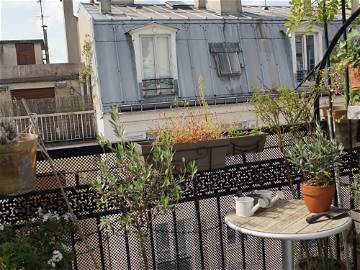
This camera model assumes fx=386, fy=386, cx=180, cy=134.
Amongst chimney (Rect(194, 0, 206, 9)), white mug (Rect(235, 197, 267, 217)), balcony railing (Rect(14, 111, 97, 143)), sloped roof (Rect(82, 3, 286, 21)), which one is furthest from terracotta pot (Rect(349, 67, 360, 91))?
chimney (Rect(194, 0, 206, 9))

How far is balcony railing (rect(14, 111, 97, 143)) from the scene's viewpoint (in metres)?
10.2

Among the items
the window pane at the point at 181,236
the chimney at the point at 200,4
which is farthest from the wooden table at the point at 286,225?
the chimney at the point at 200,4

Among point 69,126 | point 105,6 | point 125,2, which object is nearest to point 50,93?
point 69,126

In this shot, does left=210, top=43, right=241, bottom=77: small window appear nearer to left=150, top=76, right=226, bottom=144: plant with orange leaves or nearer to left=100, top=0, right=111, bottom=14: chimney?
left=100, top=0, right=111, bottom=14: chimney

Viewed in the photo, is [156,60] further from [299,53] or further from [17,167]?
[17,167]

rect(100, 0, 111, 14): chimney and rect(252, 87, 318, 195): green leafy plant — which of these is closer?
rect(252, 87, 318, 195): green leafy plant

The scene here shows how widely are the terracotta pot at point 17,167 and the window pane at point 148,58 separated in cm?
715

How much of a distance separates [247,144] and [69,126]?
900 centimetres

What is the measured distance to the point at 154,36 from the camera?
345 inches

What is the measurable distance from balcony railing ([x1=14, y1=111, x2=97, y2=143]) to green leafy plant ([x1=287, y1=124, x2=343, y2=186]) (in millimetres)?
8677

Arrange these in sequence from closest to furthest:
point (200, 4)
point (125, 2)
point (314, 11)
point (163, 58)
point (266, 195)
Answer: point (266, 195) < point (314, 11) < point (163, 58) < point (125, 2) < point (200, 4)

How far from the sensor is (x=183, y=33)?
9.02 meters

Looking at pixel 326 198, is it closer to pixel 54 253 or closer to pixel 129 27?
pixel 54 253

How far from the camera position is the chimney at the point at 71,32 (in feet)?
41.6
